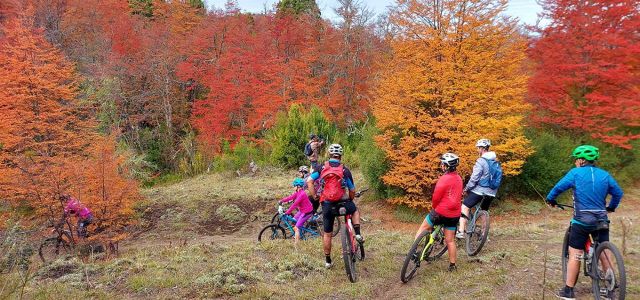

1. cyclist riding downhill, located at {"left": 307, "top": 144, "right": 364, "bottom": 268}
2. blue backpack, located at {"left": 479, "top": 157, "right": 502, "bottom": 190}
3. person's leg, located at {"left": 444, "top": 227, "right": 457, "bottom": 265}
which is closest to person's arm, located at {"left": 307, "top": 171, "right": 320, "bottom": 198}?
cyclist riding downhill, located at {"left": 307, "top": 144, "right": 364, "bottom": 268}

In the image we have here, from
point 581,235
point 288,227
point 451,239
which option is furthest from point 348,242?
point 288,227

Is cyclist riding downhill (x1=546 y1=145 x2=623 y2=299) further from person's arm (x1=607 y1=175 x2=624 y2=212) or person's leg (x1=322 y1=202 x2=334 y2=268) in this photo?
person's leg (x1=322 y1=202 x2=334 y2=268)

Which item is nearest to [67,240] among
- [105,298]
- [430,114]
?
[105,298]

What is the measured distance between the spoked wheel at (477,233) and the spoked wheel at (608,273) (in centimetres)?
205

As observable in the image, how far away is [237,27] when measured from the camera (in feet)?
105

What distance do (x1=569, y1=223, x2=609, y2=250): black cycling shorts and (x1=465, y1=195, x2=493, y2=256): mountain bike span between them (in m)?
1.99

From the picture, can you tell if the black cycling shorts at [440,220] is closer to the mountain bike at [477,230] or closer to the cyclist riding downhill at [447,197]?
the cyclist riding downhill at [447,197]

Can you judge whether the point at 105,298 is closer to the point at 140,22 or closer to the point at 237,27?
the point at 237,27

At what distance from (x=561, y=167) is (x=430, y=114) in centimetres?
558

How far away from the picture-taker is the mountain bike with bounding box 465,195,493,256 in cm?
655

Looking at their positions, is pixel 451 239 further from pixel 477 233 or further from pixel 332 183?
pixel 332 183

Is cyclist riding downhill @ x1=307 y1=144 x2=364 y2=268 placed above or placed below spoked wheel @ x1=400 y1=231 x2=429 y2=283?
above

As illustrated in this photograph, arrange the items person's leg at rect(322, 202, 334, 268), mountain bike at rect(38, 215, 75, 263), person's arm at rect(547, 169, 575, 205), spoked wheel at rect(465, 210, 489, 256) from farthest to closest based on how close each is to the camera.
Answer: mountain bike at rect(38, 215, 75, 263)
spoked wheel at rect(465, 210, 489, 256)
person's leg at rect(322, 202, 334, 268)
person's arm at rect(547, 169, 575, 205)

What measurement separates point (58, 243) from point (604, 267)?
453 inches
